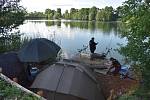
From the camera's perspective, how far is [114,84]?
41.2 feet

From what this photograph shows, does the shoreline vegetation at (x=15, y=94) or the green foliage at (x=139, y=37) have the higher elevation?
the green foliage at (x=139, y=37)

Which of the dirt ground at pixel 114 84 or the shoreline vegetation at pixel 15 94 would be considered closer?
the shoreline vegetation at pixel 15 94

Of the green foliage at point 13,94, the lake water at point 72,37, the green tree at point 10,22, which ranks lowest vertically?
the lake water at point 72,37

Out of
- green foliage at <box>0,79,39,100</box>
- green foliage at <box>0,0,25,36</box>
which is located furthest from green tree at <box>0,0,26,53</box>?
green foliage at <box>0,79,39,100</box>

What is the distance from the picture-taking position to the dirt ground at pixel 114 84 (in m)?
11.5

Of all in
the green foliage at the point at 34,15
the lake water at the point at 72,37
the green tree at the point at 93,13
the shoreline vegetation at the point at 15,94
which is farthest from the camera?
the green tree at the point at 93,13

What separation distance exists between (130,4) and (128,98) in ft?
7.88

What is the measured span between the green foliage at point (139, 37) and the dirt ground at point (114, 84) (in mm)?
2254

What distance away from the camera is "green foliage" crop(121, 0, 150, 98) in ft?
28.1

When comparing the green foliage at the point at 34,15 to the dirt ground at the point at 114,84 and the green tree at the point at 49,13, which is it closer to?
the green tree at the point at 49,13

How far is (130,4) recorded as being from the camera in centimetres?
907

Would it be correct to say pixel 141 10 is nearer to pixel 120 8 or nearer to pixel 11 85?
pixel 120 8

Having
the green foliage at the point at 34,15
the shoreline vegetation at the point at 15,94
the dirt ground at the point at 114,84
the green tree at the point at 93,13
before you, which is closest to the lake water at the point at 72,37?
the green foliage at the point at 34,15

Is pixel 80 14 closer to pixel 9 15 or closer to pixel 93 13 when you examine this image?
pixel 93 13
